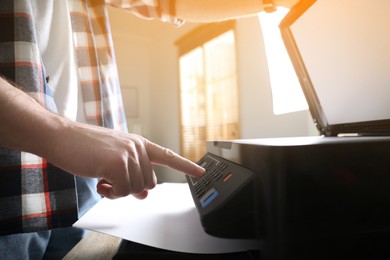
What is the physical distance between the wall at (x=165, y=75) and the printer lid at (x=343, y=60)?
158 cm

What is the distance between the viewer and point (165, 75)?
4504 millimetres

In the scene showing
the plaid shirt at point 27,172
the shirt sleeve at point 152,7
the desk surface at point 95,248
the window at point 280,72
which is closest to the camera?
the desk surface at point 95,248

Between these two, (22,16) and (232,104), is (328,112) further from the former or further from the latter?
(232,104)

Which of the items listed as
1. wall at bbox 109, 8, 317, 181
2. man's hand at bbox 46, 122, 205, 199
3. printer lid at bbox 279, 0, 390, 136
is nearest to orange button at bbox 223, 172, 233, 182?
man's hand at bbox 46, 122, 205, 199

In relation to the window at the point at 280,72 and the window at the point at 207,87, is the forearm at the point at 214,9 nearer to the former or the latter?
the window at the point at 280,72

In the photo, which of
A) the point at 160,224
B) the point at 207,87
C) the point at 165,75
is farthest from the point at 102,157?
the point at 165,75

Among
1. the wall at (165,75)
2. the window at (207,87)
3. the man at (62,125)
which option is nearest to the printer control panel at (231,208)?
the man at (62,125)

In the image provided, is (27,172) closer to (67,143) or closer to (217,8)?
(67,143)

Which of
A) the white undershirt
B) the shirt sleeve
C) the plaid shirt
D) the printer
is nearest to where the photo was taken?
the printer

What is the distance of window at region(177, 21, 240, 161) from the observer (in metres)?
2.88

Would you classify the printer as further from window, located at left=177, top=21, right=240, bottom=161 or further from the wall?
window, located at left=177, top=21, right=240, bottom=161

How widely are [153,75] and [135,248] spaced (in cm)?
471

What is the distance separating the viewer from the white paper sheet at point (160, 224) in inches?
14.9

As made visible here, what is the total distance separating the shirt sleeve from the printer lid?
523mm
